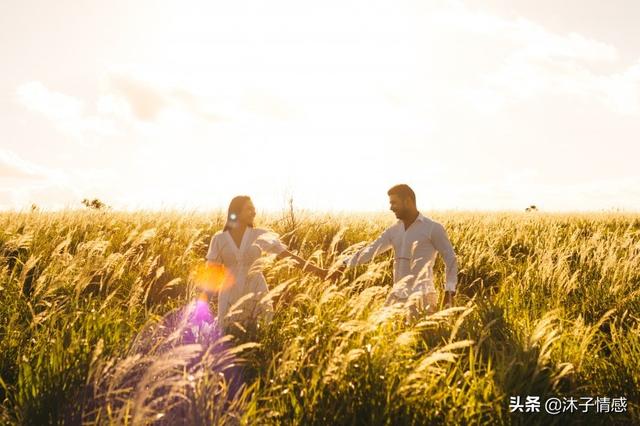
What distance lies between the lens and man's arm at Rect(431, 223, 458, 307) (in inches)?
209

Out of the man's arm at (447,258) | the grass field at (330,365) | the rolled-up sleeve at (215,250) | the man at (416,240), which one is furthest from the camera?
the rolled-up sleeve at (215,250)

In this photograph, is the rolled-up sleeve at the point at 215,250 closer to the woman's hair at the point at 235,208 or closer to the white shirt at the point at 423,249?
the woman's hair at the point at 235,208

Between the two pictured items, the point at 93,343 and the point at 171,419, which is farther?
the point at 93,343

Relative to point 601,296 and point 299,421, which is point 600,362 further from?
point 299,421

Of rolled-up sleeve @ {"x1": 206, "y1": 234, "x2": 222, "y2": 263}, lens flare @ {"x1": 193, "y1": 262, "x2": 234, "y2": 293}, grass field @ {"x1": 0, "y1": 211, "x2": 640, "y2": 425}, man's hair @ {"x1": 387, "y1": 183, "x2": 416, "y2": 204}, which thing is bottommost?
grass field @ {"x1": 0, "y1": 211, "x2": 640, "y2": 425}

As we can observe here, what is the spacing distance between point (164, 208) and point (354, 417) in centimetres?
1308

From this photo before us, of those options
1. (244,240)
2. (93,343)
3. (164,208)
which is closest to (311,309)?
(244,240)

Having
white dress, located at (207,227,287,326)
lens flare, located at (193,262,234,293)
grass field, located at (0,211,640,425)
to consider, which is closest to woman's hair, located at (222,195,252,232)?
white dress, located at (207,227,287,326)

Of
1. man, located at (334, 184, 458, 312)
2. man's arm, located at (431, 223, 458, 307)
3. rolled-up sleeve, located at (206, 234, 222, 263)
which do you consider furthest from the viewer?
rolled-up sleeve, located at (206, 234, 222, 263)

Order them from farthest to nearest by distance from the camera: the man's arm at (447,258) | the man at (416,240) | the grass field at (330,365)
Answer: the man at (416,240) < the man's arm at (447,258) < the grass field at (330,365)

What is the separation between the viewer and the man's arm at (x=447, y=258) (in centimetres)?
532

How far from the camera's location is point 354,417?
113 inches

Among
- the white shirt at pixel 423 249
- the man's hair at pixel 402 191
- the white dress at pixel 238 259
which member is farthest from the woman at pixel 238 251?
the man's hair at pixel 402 191

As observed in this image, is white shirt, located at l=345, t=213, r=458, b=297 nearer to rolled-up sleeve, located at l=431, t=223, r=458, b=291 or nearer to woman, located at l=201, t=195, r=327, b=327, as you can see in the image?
rolled-up sleeve, located at l=431, t=223, r=458, b=291
